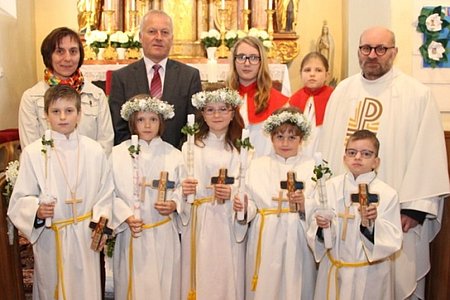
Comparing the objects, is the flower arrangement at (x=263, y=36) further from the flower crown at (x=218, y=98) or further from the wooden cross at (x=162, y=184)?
the wooden cross at (x=162, y=184)

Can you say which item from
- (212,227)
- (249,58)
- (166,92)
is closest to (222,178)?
(212,227)

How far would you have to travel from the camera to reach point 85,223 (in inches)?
164

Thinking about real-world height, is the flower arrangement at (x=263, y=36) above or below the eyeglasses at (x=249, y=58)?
above

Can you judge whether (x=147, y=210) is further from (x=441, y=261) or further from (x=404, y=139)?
(x=441, y=261)

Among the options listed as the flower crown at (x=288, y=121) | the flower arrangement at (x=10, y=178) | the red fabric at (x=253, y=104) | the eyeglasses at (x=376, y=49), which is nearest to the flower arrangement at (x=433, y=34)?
the eyeglasses at (x=376, y=49)

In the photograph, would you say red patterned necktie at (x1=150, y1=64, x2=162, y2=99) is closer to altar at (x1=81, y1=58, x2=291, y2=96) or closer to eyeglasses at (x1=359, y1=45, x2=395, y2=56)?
eyeglasses at (x1=359, y1=45, x2=395, y2=56)

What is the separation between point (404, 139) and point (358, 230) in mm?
845

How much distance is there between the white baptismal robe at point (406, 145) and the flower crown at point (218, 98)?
83 centimetres

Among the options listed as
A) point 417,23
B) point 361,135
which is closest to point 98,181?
point 361,135

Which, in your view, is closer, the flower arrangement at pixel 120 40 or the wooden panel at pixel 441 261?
the wooden panel at pixel 441 261

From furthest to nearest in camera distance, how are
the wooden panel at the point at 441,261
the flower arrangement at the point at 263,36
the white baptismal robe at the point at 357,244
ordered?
1. the flower arrangement at the point at 263,36
2. the wooden panel at the point at 441,261
3. the white baptismal robe at the point at 357,244

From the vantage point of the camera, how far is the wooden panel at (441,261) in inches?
180

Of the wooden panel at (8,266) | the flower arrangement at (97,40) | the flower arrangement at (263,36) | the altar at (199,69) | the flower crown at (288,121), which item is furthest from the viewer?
the flower arrangement at (97,40)

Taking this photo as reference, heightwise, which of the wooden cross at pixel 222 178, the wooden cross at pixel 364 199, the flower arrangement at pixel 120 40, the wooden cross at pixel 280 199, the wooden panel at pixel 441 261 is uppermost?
the flower arrangement at pixel 120 40
